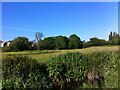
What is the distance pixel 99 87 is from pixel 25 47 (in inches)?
86.4

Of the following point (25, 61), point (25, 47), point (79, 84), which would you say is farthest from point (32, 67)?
point (79, 84)

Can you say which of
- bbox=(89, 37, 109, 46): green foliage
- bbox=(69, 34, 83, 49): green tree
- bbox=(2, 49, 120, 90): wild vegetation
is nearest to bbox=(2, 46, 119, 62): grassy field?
bbox=(2, 49, 120, 90): wild vegetation

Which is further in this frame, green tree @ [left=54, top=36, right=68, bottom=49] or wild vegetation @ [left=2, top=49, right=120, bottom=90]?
green tree @ [left=54, top=36, right=68, bottom=49]

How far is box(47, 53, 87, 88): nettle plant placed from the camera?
7117mm

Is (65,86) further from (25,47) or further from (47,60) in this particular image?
(25,47)

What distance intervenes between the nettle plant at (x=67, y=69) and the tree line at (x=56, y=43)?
0.58 metres

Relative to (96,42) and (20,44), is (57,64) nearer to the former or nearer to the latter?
(20,44)

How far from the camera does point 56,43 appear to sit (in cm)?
798

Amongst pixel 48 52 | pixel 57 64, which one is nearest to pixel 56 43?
pixel 48 52

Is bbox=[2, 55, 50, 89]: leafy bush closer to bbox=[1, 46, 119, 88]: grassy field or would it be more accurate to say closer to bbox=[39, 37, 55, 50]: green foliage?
bbox=[1, 46, 119, 88]: grassy field

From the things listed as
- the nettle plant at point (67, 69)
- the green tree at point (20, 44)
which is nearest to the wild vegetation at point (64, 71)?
the nettle plant at point (67, 69)

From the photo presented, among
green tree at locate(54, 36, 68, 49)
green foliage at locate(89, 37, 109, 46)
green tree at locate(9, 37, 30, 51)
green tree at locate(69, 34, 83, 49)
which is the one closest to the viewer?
green tree at locate(9, 37, 30, 51)

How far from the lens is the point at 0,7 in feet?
21.8

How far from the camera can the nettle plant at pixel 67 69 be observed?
712cm
